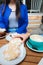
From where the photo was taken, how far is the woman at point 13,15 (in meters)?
1.96

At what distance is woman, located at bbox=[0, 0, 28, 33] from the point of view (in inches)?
77.3

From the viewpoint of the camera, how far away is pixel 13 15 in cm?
199

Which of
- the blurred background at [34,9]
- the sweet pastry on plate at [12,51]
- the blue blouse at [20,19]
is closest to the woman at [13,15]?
the blue blouse at [20,19]

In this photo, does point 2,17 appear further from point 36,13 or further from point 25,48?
point 36,13

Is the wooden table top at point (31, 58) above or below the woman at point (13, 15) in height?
below

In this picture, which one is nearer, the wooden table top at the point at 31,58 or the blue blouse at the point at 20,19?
the wooden table top at the point at 31,58

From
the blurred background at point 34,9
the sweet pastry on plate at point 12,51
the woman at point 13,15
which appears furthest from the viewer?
the blurred background at point 34,9

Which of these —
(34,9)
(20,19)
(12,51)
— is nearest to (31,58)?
(12,51)

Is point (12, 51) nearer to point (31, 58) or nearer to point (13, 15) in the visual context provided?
point (31, 58)

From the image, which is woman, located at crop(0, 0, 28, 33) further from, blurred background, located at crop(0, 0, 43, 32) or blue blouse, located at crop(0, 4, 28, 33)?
blurred background, located at crop(0, 0, 43, 32)

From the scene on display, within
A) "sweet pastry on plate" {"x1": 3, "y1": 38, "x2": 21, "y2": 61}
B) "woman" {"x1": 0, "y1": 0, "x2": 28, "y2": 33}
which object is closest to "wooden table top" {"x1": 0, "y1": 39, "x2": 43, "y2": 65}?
"sweet pastry on plate" {"x1": 3, "y1": 38, "x2": 21, "y2": 61}

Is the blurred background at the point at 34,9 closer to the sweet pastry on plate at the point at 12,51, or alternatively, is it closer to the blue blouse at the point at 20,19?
the blue blouse at the point at 20,19

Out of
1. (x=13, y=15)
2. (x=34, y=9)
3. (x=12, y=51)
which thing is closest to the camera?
(x=12, y=51)

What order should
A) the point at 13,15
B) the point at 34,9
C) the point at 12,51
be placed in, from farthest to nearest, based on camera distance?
the point at 34,9
the point at 13,15
the point at 12,51
